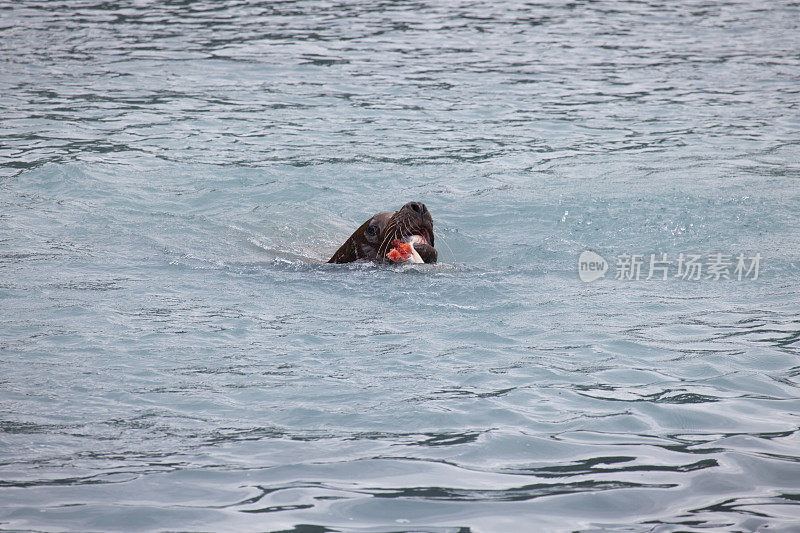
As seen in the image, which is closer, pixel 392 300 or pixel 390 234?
pixel 392 300

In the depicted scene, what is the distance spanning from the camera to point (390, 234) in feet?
26.4

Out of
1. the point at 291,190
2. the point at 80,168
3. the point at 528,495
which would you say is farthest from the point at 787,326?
the point at 80,168

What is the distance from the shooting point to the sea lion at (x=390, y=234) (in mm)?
7852

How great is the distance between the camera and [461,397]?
5312 mm

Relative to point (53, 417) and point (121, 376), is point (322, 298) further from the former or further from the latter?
point (53, 417)

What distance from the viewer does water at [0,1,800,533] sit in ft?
14.3

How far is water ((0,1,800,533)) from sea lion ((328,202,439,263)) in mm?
209

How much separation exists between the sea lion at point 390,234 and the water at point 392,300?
209mm

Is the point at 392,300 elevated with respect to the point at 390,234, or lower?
lower

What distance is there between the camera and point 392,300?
7223 mm

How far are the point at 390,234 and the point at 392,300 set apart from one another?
3.23ft

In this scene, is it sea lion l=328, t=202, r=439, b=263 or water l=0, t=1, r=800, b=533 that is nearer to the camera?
water l=0, t=1, r=800, b=533

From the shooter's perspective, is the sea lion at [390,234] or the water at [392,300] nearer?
the water at [392,300]

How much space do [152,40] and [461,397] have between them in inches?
601
